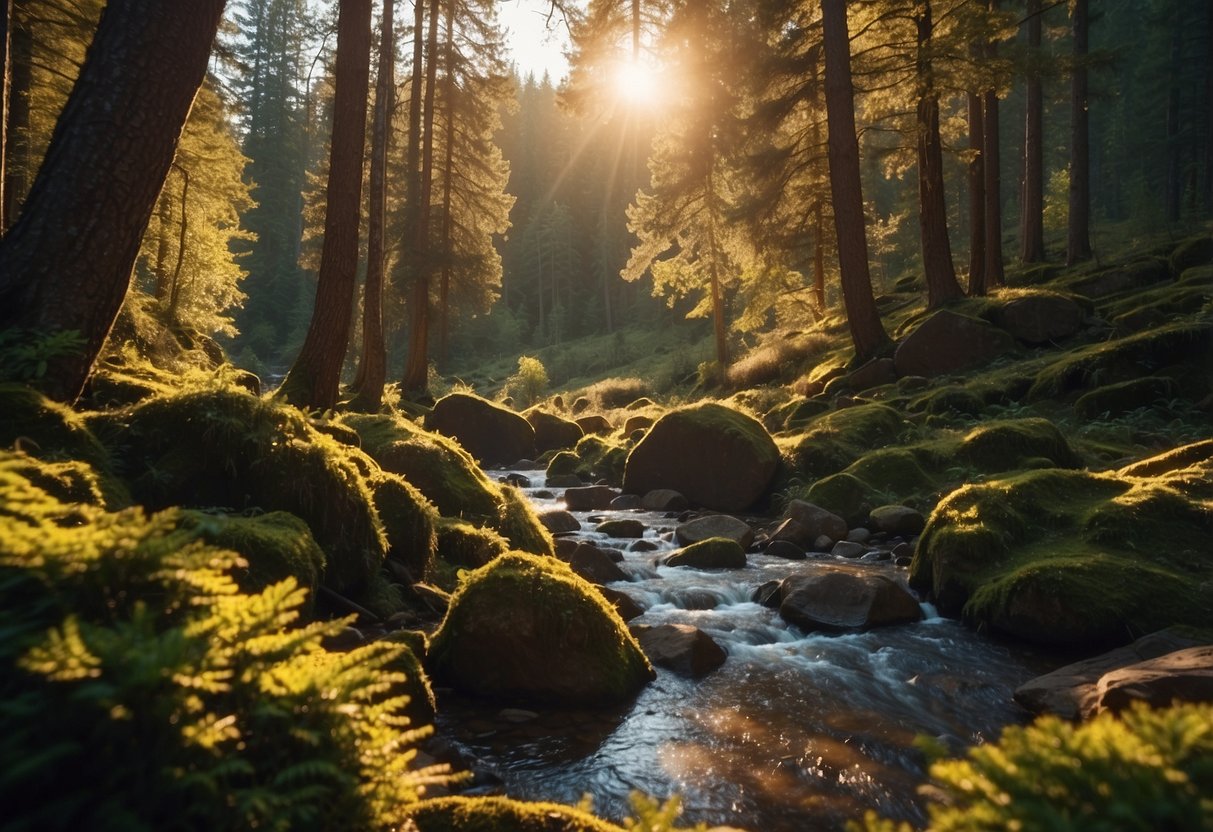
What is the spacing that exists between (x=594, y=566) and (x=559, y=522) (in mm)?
2998

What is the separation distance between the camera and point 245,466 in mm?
5414

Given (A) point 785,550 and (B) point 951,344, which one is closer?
(A) point 785,550

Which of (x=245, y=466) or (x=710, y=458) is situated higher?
(x=245, y=466)

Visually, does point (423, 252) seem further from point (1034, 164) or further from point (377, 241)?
point (1034, 164)

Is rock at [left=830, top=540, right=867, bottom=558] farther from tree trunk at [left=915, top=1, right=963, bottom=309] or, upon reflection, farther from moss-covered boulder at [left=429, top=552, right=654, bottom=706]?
tree trunk at [left=915, top=1, right=963, bottom=309]

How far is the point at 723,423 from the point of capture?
504 inches

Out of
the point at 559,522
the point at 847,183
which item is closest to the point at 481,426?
the point at 559,522

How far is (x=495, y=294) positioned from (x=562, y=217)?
133 ft

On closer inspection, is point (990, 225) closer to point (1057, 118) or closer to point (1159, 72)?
point (1159, 72)

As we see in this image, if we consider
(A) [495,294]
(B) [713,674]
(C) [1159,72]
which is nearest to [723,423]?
(B) [713,674]

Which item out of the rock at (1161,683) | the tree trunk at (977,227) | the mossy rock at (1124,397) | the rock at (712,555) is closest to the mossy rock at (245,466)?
the rock at (712,555)

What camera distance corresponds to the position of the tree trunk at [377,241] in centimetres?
1293

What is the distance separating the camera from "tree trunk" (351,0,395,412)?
42.4ft

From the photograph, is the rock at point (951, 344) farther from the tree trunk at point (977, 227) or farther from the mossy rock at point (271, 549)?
the mossy rock at point (271, 549)
